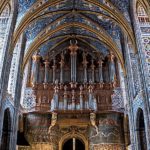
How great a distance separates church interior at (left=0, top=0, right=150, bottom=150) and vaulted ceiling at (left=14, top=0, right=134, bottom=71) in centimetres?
6

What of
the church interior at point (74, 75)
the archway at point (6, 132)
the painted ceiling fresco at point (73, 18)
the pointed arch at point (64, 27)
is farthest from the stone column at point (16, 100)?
the painted ceiling fresco at point (73, 18)

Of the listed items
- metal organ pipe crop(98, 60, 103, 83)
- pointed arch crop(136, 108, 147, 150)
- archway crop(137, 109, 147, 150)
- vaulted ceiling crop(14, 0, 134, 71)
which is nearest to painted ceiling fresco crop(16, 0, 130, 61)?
vaulted ceiling crop(14, 0, 134, 71)

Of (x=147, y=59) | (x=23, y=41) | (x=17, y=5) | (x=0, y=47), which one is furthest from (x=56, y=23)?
(x=147, y=59)

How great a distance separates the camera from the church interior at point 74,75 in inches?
576

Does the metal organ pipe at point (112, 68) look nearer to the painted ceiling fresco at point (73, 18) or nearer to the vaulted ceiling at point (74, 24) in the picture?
the vaulted ceiling at point (74, 24)

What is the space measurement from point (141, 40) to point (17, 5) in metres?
7.41

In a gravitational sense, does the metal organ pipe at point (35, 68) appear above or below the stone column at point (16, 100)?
above

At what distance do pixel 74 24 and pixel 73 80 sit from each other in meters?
4.43

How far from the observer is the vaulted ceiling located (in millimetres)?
15188

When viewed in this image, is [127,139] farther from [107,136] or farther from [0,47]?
[0,47]

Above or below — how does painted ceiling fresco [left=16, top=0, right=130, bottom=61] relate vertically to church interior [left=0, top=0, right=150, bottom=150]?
above

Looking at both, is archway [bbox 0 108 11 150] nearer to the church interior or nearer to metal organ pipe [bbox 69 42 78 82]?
the church interior

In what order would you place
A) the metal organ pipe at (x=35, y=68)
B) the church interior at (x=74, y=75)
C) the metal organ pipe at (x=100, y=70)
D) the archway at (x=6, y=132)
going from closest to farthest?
the archway at (x=6, y=132) → the church interior at (x=74, y=75) → the metal organ pipe at (x=35, y=68) → the metal organ pipe at (x=100, y=70)

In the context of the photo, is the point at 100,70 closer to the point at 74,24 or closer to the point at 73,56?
the point at 73,56
